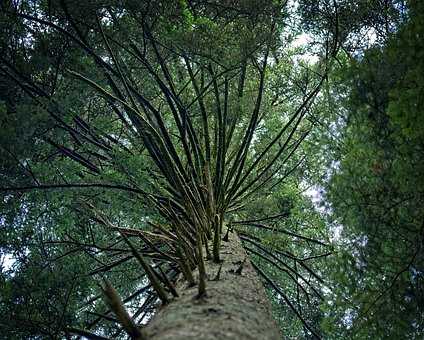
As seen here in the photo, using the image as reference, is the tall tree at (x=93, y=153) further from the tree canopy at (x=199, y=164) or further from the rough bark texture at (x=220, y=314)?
the rough bark texture at (x=220, y=314)

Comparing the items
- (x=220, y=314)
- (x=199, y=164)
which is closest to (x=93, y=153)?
(x=199, y=164)

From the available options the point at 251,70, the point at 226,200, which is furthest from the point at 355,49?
the point at 226,200

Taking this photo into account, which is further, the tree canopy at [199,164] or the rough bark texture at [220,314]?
the tree canopy at [199,164]

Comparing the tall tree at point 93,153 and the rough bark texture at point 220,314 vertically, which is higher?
the tall tree at point 93,153

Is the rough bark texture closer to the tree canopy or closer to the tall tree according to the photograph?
the tree canopy

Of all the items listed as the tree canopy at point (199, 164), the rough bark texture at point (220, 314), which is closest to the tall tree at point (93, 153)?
the tree canopy at point (199, 164)

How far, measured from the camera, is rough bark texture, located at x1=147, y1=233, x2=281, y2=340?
1998 mm

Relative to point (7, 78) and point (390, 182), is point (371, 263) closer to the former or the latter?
point (390, 182)

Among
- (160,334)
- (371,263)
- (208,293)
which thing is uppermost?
(208,293)

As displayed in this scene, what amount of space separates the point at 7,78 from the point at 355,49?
425cm

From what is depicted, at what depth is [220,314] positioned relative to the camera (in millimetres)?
2262

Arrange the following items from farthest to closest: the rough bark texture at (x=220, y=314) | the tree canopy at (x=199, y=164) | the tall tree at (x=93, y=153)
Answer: the tall tree at (x=93, y=153) → the tree canopy at (x=199, y=164) → the rough bark texture at (x=220, y=314)

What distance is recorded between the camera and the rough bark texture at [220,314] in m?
2.00

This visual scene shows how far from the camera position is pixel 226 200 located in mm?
5758
